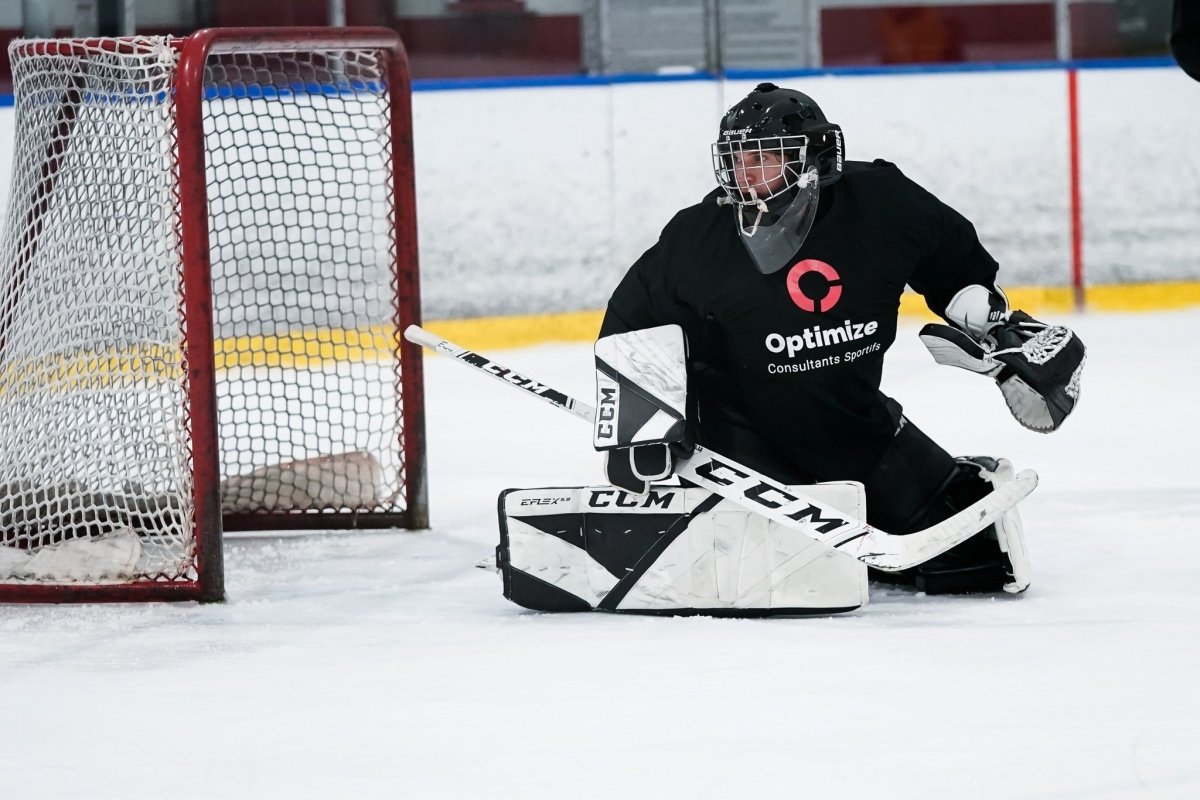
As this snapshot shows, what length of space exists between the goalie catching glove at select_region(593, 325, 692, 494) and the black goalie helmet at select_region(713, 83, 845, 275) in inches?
8.2

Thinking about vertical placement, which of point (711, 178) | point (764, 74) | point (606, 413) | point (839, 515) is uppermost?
point (764, 74)

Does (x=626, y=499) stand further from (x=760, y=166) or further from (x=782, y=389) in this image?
(x=760, y=166)

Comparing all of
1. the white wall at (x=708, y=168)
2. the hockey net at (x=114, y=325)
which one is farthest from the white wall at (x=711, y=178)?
the hockey net at (x=114, y=325)

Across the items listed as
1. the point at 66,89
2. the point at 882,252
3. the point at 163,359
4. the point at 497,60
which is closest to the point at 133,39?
the point at 66,89

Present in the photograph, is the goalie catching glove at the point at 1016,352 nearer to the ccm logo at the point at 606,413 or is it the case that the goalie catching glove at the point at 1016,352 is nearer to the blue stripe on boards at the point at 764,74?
the ccm logo at the point at 606,413

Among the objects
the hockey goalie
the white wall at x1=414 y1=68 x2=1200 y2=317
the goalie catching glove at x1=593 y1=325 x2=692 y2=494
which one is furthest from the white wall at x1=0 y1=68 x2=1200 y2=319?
the goalie catching glove at x1=593 y1=325 x2=692 y2=494

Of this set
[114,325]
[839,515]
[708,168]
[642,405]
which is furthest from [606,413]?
[708,168]

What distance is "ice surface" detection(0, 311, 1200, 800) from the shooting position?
5.56 ft

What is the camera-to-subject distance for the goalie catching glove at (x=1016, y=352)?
7.95 ft

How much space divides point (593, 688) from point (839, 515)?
1.66 ft

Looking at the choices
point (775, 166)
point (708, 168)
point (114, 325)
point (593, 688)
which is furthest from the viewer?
point (708, 168)

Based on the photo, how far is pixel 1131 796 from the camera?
1.58 meters

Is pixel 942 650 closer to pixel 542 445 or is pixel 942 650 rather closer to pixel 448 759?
pixel 448 759

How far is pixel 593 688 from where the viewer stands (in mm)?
2023
